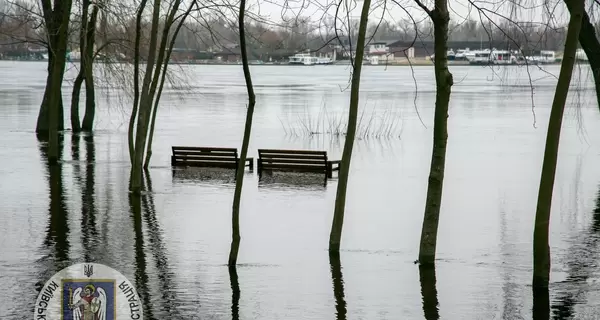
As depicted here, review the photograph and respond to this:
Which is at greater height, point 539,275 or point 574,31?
point 574,31

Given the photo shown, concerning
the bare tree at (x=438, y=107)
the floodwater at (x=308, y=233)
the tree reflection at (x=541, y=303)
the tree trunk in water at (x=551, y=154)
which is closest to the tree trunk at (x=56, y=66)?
the floodwater at (x=308, y=233)

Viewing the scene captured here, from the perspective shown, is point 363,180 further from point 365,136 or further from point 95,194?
point 365,136

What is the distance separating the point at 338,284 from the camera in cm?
1443

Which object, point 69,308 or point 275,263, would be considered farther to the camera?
point 275,263

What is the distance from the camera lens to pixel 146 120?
23844 millimetres

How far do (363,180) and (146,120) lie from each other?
7.07 m

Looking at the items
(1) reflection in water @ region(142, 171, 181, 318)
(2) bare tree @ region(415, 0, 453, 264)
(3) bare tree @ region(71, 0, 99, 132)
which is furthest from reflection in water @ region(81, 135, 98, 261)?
(2) bare tree @ region(415, 0, 453, 264)

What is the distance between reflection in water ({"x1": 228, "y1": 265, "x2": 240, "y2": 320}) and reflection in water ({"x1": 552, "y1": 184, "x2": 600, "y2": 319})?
3826mm

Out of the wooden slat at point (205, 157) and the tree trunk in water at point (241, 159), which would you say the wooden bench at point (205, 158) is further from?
the tree trunk in water at point (241, 159)

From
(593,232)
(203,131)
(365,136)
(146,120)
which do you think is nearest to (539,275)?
(593,232)

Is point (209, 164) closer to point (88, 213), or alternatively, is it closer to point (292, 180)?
point (292, 180)

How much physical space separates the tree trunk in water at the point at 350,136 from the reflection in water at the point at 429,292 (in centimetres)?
150

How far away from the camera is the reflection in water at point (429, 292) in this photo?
1271cm

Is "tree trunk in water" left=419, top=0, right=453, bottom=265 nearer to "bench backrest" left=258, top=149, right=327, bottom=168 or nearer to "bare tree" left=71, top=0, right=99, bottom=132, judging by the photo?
"bench backrest" left=258, top=149, right=327, bottom=168
